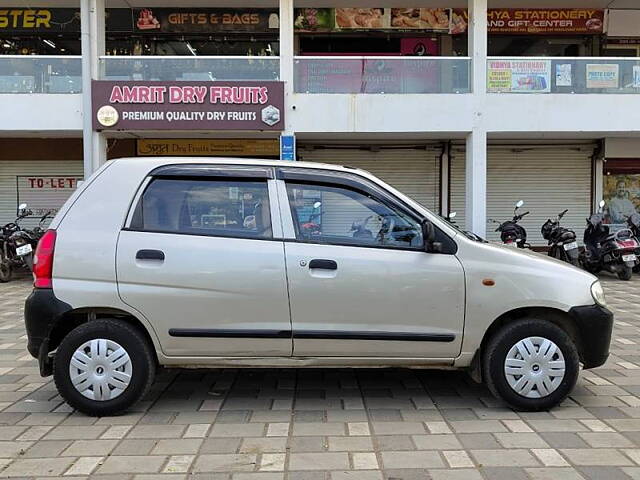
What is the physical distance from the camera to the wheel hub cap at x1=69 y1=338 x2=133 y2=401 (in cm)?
430

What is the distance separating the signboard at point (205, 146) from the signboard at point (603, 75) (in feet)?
24.9

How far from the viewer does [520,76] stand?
12.9 meters

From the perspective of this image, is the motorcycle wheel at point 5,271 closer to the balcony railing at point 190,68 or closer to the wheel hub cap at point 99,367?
the balcony railing at point 190,68

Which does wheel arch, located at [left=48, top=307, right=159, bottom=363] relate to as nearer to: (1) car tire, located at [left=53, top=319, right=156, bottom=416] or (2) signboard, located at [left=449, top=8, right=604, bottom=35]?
(1) car tire, located at [left=53, top=319, right=156, bottom=416]

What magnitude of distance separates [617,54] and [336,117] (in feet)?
29.9

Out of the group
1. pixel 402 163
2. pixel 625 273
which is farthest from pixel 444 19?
pixel 625 273

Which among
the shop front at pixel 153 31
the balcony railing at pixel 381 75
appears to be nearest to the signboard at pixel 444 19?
the shop front at pixel 153 31

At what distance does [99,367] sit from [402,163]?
13.1 m

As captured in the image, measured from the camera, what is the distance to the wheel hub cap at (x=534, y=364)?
4367 millimetres

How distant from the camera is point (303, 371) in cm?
562

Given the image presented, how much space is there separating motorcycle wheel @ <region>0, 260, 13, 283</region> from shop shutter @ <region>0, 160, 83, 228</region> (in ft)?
13.3

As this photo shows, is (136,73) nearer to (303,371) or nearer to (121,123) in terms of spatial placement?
(121,123)

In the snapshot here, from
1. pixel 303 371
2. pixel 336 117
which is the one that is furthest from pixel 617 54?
pixel 303 371

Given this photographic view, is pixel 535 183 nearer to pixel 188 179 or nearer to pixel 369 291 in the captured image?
pixel 369 291
